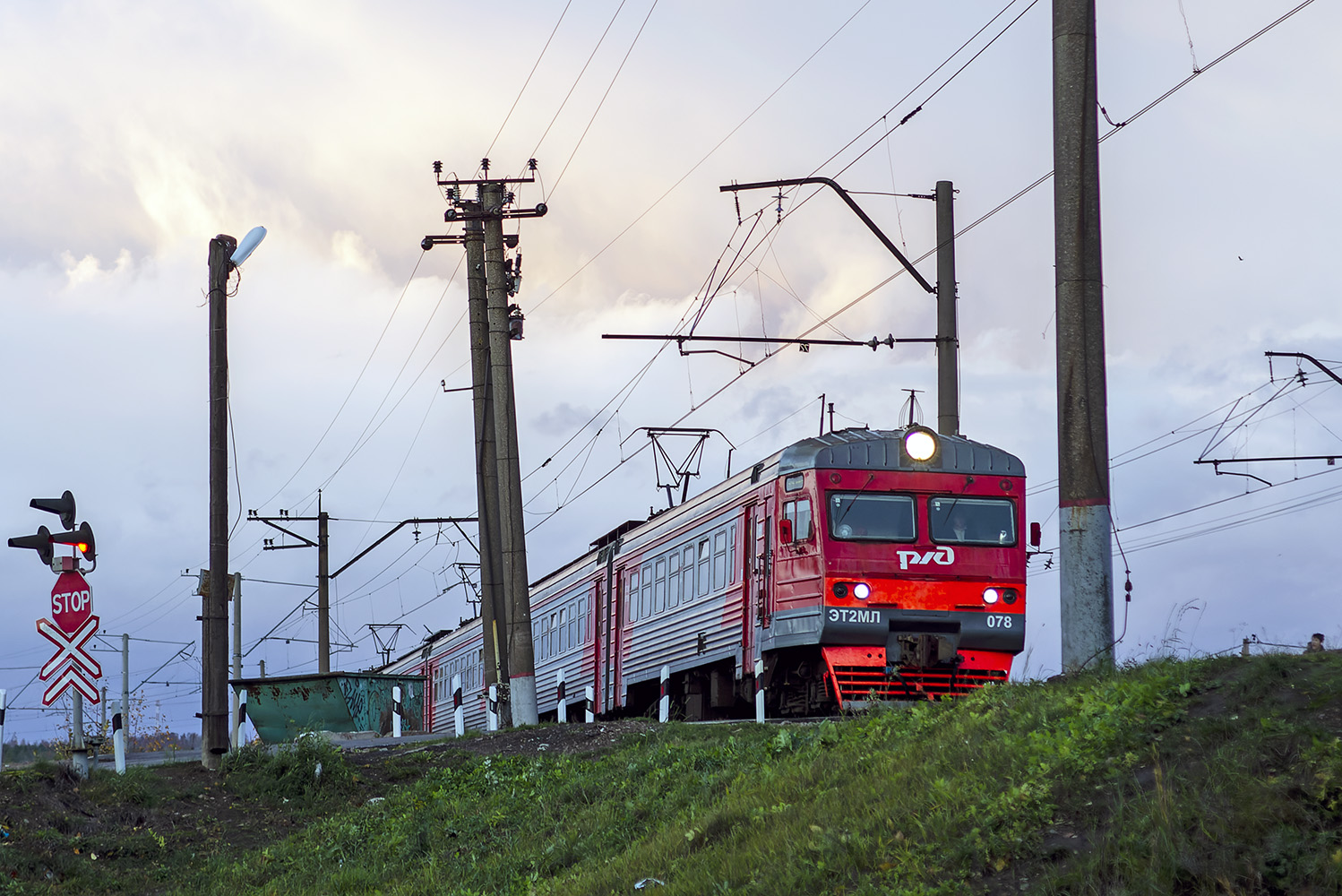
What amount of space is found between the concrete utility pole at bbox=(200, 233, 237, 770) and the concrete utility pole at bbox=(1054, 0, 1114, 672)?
1066cm

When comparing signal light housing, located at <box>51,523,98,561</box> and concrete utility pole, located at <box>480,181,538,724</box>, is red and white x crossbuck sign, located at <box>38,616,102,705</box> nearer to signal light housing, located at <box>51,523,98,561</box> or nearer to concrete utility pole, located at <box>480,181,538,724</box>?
signal light housing, located at <box>51,523,98,561</box>

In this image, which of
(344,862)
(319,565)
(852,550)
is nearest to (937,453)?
A: (852,550)

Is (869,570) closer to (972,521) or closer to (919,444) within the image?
(972,521)

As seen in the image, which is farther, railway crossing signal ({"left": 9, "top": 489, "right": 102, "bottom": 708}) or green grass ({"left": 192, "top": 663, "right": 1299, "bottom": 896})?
railway crossing signal ({"left": 9, "top": 489, "right": 102, "bottom": 708})

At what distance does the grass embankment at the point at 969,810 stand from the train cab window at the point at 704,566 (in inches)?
327

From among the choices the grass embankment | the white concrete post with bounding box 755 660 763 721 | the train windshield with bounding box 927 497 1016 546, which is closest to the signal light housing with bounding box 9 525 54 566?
the grass embankment

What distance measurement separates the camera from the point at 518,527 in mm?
23750

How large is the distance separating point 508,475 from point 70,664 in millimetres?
9503

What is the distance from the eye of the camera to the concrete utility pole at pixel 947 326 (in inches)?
750

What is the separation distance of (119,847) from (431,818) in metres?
2.81

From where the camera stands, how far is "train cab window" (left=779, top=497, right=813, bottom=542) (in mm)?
17203

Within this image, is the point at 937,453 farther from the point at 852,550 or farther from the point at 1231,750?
the point at 1231,750

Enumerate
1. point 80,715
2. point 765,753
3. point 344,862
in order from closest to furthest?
point 765,753
point 344,862
point 80,715

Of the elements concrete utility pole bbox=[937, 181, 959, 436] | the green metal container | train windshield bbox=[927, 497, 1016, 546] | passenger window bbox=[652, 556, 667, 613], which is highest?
concrete utility pole bbox=[937, 181, 959, 436]
